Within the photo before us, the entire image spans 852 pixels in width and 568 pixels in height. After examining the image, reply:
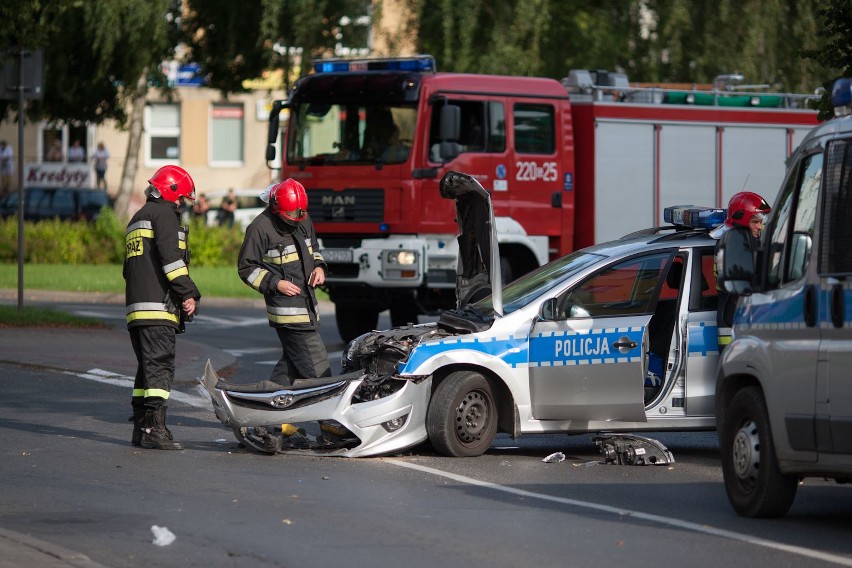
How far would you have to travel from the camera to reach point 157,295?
10.8 m

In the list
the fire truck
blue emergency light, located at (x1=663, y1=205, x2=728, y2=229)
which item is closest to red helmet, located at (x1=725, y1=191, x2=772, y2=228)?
blue emergency light, located at (x1=663, y1=205, x2=728, y2=229)

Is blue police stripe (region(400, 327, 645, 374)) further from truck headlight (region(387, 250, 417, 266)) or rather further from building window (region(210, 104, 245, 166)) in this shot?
building window (region(210, 104, 245, 166))

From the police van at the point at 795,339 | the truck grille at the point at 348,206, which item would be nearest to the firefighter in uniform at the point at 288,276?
the police van at the point at 795,339

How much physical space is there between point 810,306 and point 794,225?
0.49m

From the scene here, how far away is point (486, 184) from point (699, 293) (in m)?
7.39

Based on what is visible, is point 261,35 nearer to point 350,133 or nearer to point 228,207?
point 350,133

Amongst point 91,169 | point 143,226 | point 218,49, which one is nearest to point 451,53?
point 218,49

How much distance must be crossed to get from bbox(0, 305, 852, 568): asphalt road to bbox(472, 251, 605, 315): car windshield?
99cm

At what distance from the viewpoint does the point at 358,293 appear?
18.0m

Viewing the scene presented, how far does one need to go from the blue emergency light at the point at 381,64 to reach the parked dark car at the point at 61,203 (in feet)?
75.9

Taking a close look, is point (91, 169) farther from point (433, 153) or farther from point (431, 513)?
point (431, 513)

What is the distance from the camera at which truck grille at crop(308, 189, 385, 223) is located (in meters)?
17.7

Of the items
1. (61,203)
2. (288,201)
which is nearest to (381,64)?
(288,201)

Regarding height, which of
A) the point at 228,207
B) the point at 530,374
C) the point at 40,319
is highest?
the point at 228,207
